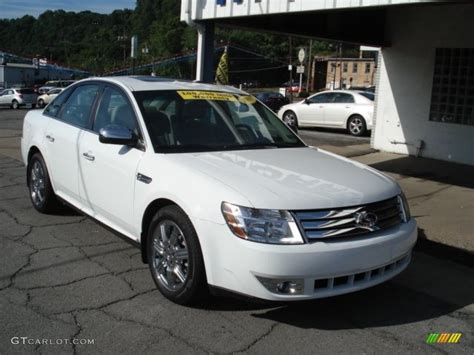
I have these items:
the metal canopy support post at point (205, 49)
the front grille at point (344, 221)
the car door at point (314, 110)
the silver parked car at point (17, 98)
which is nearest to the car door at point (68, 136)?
the front grille at point (344, 221)

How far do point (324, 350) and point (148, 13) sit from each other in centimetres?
13571

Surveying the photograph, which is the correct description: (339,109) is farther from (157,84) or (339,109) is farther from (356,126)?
(157,84)

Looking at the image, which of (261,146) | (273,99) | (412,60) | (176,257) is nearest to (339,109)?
(412,60)

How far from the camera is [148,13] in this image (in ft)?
429

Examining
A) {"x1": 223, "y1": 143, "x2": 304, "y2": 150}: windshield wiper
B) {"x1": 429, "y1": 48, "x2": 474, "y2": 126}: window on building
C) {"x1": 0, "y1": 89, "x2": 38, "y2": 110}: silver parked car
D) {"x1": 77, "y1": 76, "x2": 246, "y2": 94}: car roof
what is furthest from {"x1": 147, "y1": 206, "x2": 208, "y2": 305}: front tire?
{"x1": 0, "y1": 89, "x2": 38, "y2": 110}: silver parked car

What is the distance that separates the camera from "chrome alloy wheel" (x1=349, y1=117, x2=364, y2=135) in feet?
52.9

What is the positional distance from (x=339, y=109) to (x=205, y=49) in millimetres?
8598

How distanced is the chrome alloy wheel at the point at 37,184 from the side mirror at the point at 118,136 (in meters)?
2.02

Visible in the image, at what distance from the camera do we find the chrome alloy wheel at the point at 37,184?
236 inches

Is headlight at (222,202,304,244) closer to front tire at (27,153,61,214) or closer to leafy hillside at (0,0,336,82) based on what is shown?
front tire at (27,153,61,214)

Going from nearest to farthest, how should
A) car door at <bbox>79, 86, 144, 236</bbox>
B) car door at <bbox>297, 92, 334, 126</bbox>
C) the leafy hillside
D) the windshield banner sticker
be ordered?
1. car door at <bbox>79, 86, 144, 236</bbox>
2. the windshield banner sticker
3. car door at <bbox>297, 92, 334, 126</bbox>
4. the leafy hillside

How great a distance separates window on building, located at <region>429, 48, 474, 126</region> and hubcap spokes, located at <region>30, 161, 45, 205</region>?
25.3 feet

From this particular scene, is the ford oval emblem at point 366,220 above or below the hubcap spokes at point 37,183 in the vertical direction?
above

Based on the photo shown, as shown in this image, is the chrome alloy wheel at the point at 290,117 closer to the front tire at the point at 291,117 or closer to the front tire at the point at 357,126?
the front tire at the point at 291,117
